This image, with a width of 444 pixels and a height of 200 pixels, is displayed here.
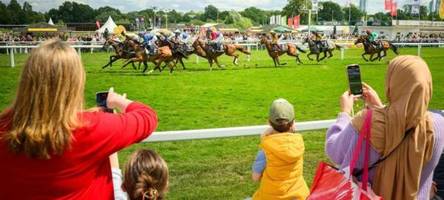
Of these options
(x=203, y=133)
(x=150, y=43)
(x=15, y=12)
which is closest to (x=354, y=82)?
(x=203, y=133)

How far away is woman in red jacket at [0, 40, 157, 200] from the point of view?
166 centimetres

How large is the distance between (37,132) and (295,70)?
1769cm

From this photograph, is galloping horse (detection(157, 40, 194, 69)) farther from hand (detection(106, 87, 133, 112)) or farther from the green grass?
hand (detection(106, 87, 133, 112))

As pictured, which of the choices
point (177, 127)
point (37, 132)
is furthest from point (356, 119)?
point (177, 127)

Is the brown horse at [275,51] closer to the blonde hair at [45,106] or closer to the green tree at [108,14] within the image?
the blonde hair at [45,106]

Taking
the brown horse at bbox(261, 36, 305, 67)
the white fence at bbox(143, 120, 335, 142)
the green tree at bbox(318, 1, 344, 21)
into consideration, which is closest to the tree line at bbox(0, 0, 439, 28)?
the green tree at bbox(318, 1, 344, 21)

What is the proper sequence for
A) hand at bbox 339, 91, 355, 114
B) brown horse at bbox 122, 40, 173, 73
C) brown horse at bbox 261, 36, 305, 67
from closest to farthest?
hand at bbox 339, 91, 355, 114 → brown horse at bbox 122, 40, 173, 73 → brown horse at bbox 261, 36, 305, 67

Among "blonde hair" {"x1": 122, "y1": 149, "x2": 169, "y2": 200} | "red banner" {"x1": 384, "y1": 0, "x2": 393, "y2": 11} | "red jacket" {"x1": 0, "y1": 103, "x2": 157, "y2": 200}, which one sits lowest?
"blonde hair" {"x1": 122, "y1": 149, "x2": 169, "y2": 200}

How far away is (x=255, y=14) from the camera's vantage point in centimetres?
15050

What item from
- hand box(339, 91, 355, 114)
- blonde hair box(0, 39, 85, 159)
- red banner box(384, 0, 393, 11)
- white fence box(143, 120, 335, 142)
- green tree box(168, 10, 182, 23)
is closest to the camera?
blonde hair box(0, 39, 85, 159)

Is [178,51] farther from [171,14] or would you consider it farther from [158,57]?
[171,14]

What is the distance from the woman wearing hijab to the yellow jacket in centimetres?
68

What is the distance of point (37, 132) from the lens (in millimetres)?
1637

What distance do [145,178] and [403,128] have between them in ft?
3.64
